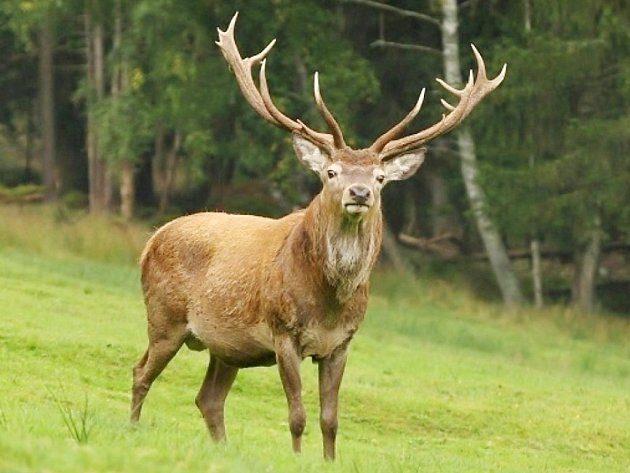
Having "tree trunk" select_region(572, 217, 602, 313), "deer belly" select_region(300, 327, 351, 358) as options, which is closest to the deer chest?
"deer belly" select_region(300, 327, 351, 358)

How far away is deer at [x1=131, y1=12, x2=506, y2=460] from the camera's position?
11656 mm

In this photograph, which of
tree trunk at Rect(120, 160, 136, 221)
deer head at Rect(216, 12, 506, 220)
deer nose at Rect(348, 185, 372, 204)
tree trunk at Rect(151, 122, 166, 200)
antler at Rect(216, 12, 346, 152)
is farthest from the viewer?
tree trunk at Rect(151, 122, 166, 200)

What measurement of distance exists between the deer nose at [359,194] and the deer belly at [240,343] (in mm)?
1099

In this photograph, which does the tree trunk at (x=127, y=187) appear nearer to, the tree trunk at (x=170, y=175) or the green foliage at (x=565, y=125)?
the tree trunk at (x=170, y=175)

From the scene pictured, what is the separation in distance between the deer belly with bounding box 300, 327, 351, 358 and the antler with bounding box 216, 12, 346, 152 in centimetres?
115

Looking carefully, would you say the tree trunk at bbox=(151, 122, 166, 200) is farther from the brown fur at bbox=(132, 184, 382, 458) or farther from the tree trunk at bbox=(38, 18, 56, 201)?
the brown fur at bbox=(132, 184, 382, 458)

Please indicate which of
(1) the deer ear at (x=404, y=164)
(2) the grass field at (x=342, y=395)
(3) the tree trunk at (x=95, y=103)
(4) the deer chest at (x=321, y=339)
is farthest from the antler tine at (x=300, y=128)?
(3) the tree trunk at (x=95, y=103)

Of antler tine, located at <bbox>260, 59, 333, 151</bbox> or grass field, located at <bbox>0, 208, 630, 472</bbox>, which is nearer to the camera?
grass field, located at <bbox>0, 208, 630, 472</bbox>

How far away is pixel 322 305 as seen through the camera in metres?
11.7

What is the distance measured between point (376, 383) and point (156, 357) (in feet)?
19.8

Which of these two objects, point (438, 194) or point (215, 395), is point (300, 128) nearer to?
point (215, 395)

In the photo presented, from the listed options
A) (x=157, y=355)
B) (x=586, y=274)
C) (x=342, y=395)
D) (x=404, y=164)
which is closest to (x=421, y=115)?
(x=586, y=274)

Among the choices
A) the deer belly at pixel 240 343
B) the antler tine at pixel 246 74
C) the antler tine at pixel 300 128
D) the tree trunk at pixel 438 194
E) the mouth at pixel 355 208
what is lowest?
the tree trunk at pixel 438 194

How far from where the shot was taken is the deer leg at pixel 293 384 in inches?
454
